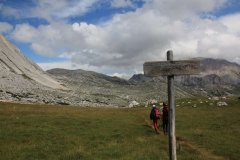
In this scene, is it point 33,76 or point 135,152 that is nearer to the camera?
point 135,152

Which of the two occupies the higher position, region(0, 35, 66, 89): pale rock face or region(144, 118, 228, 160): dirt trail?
region(0, 35, 66, 89): pale rock face

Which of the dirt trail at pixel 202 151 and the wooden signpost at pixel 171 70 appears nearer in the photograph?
the wooden signpost at pixel 171 70

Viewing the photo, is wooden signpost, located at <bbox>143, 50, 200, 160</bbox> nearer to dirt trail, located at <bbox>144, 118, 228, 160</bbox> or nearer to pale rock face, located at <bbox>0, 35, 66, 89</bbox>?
dirt trail, located at <bbox>144, 118, 228, 160</bbox>

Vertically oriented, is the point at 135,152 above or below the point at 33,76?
below

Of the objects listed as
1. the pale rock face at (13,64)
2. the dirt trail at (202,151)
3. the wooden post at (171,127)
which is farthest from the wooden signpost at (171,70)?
the pale rock face at (13,64)

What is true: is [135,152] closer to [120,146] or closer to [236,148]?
[120,146]

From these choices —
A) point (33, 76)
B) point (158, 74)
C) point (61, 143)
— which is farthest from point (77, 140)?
point (33, 76)

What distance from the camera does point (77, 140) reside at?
2419 cm

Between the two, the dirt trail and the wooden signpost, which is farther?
the dirt trail

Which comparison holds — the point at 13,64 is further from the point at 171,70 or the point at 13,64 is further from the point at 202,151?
the point at 171,70

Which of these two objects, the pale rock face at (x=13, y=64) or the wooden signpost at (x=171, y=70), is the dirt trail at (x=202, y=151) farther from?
the pale rock face at (x=13, y=64)

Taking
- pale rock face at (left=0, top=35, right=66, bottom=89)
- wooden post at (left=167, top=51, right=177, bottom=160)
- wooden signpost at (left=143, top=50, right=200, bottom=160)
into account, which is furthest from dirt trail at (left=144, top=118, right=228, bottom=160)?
pale rock face at (left=0, top=35, right=66, bottom=89)

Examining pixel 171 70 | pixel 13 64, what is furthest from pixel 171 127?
pixel 13 64

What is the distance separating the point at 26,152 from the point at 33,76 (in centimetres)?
14442
